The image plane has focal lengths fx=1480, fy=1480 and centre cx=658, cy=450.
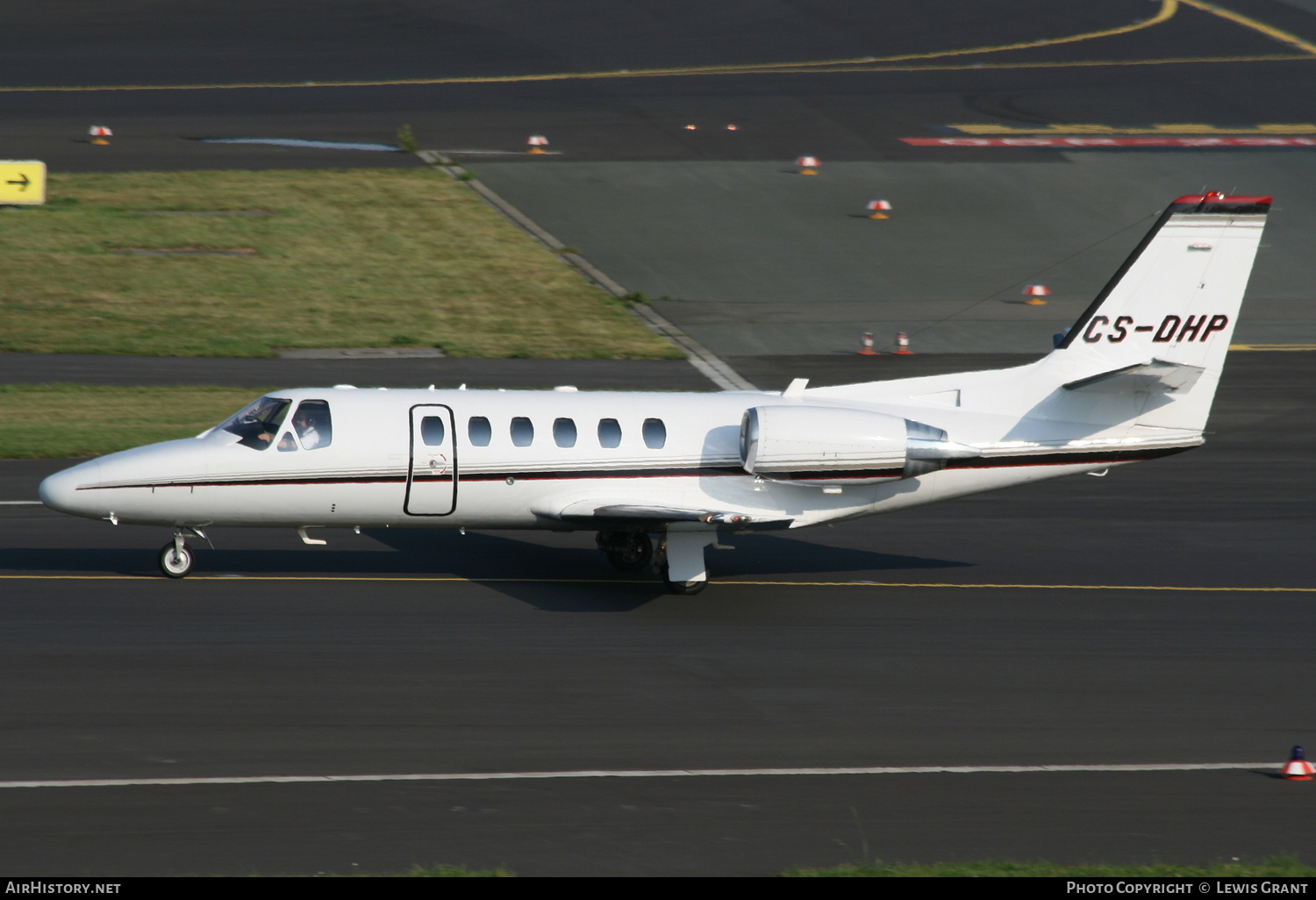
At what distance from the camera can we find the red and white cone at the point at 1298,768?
47.3 feet

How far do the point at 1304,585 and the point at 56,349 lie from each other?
26.1 meters

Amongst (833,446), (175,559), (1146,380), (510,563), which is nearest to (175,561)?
(175,559)

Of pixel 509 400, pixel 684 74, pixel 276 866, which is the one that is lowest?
pixel 276 866

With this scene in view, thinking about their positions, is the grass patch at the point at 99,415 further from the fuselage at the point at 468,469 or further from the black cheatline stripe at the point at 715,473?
the black cheatline stripe at the point at 715,473

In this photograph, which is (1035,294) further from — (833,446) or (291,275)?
(833,446)

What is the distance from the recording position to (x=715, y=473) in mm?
20031

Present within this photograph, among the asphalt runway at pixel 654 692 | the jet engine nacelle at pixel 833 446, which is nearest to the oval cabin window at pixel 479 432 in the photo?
the asphalt runway at pixel 654 692

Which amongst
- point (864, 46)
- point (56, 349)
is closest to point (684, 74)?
point (864, 46)

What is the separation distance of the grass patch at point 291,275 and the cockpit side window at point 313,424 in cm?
1463

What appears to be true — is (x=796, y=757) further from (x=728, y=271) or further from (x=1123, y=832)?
(x=728, y=271)

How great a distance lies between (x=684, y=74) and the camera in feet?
189

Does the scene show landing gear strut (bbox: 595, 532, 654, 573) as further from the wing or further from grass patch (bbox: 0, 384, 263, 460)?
grass patch (bbox: 0, 384, 263, 460)

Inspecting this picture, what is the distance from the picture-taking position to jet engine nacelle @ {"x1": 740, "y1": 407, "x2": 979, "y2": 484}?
64.4ft

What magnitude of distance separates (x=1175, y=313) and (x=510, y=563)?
10078mm
